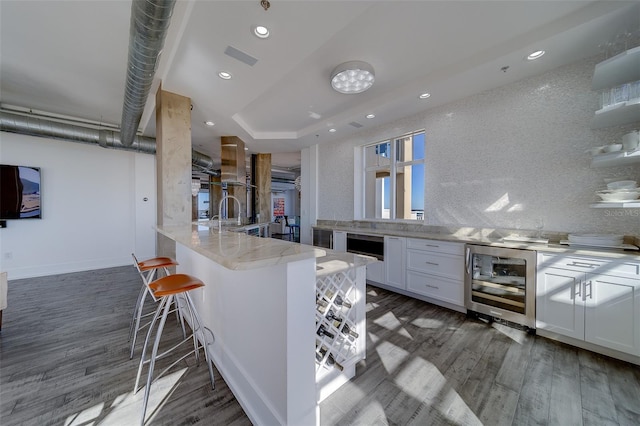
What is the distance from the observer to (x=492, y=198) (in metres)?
2.81

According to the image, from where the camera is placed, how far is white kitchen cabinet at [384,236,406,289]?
320 centimetres

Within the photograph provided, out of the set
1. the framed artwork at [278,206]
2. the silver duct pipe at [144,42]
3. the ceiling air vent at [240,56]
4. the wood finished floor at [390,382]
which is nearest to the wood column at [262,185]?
the silver duct pipe at [144,42]

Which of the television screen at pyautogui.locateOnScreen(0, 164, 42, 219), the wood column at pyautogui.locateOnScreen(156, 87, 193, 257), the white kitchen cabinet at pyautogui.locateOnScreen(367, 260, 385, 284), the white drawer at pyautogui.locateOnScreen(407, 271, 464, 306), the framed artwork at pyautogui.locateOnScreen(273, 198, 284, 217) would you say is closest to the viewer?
the white drawer at pyautogui.locateOnScreen(407, 271, 464, 306)

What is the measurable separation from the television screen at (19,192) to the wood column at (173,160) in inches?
126

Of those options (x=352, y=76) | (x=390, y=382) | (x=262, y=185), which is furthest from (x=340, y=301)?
(x=262, y=185)

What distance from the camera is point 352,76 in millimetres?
2430

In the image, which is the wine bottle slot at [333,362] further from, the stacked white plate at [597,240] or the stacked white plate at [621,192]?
the stacked white plate at [621,192]

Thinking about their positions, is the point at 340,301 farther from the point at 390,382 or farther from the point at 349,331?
the point at 390,382

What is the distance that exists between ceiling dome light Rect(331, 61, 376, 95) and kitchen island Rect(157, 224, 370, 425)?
195 cm

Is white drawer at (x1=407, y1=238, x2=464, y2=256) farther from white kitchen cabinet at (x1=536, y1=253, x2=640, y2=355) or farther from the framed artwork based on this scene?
the framed artwork

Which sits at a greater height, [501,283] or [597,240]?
[597,240]

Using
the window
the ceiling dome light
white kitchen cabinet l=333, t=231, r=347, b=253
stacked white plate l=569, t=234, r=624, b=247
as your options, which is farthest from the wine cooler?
the ceiling dome light

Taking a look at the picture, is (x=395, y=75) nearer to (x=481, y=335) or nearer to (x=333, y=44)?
(x=333, y=44)

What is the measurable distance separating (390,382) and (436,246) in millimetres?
1807
